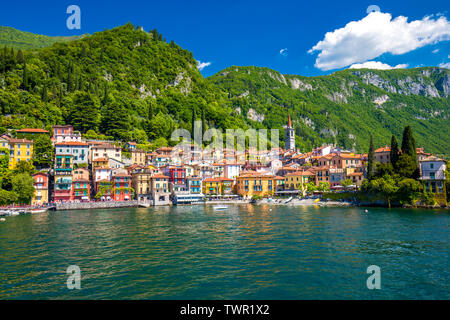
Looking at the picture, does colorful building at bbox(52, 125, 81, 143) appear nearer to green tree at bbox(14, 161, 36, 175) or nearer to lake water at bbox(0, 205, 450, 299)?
green tree at bbox(14, 161, 36, 175)

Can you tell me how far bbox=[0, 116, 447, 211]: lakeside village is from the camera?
5316 cm

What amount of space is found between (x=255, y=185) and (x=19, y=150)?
58015 mm

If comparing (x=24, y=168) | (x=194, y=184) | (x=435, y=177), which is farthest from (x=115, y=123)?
(x=435, y=177)

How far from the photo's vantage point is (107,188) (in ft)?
224

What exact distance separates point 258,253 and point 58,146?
6627cm

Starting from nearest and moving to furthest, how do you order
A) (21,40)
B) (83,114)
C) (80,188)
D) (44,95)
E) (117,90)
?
(80,188) → (44,95) → (83,114) → (117,90) → (21,40)

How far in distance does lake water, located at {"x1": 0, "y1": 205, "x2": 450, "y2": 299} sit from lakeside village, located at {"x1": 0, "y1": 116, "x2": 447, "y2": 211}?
25.3 meters

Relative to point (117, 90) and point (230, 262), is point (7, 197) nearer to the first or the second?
point (230, 262)

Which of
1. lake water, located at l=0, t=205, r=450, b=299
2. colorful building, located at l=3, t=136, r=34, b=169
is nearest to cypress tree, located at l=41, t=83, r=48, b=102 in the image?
colorful building, located at l=3, t=136, r=34, b=169

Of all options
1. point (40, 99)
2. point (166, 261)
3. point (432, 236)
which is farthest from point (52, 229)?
point (40, 99)

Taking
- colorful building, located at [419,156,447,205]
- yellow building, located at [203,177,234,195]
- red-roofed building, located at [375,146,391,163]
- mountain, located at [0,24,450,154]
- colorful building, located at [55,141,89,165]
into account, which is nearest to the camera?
colorful building, located at [419,156,447,205]

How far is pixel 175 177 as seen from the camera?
76125mm

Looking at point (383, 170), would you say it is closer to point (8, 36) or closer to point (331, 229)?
point (331, 229)

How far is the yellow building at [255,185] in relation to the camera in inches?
3103
